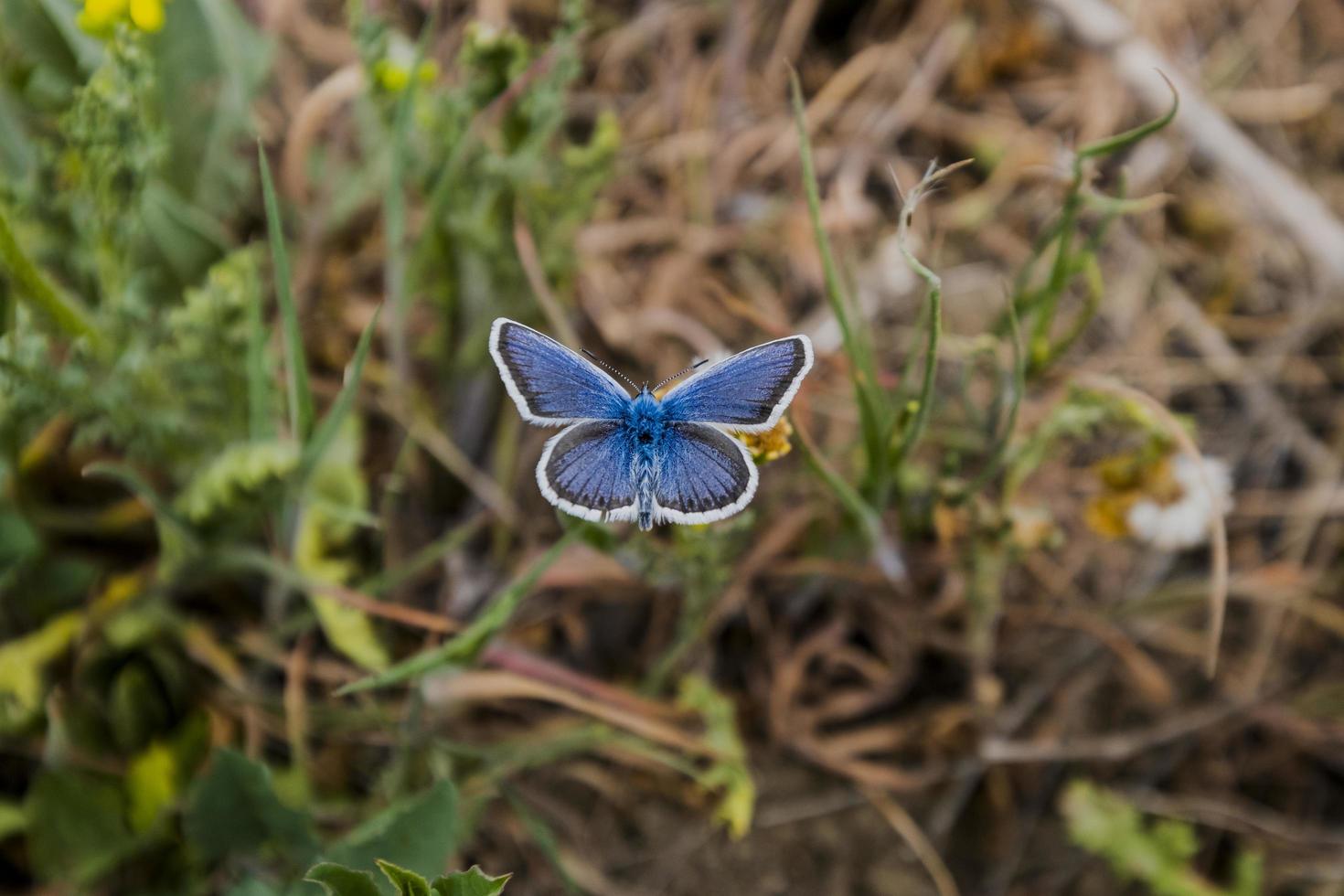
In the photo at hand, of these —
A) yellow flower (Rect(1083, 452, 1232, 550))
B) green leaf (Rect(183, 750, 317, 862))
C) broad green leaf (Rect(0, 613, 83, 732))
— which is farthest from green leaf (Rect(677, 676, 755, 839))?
broad green leaf (Rect(0, 613, 83, 732))

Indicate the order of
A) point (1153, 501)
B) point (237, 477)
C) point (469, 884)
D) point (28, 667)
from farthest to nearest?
point (1153, 501), point (28, 667), point (237, 477), point (469, 884)

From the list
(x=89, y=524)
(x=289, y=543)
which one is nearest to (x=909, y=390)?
(x=289, y=543)

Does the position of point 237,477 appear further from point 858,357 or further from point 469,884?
point 858,357

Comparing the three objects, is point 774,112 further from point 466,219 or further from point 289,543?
point 289,543

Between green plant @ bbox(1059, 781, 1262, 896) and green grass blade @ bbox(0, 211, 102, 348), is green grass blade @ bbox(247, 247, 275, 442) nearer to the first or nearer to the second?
green grass blade @ bbox(0, 211, 102, 348)

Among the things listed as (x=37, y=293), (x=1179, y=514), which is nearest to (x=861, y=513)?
(x=1179, y=514)
